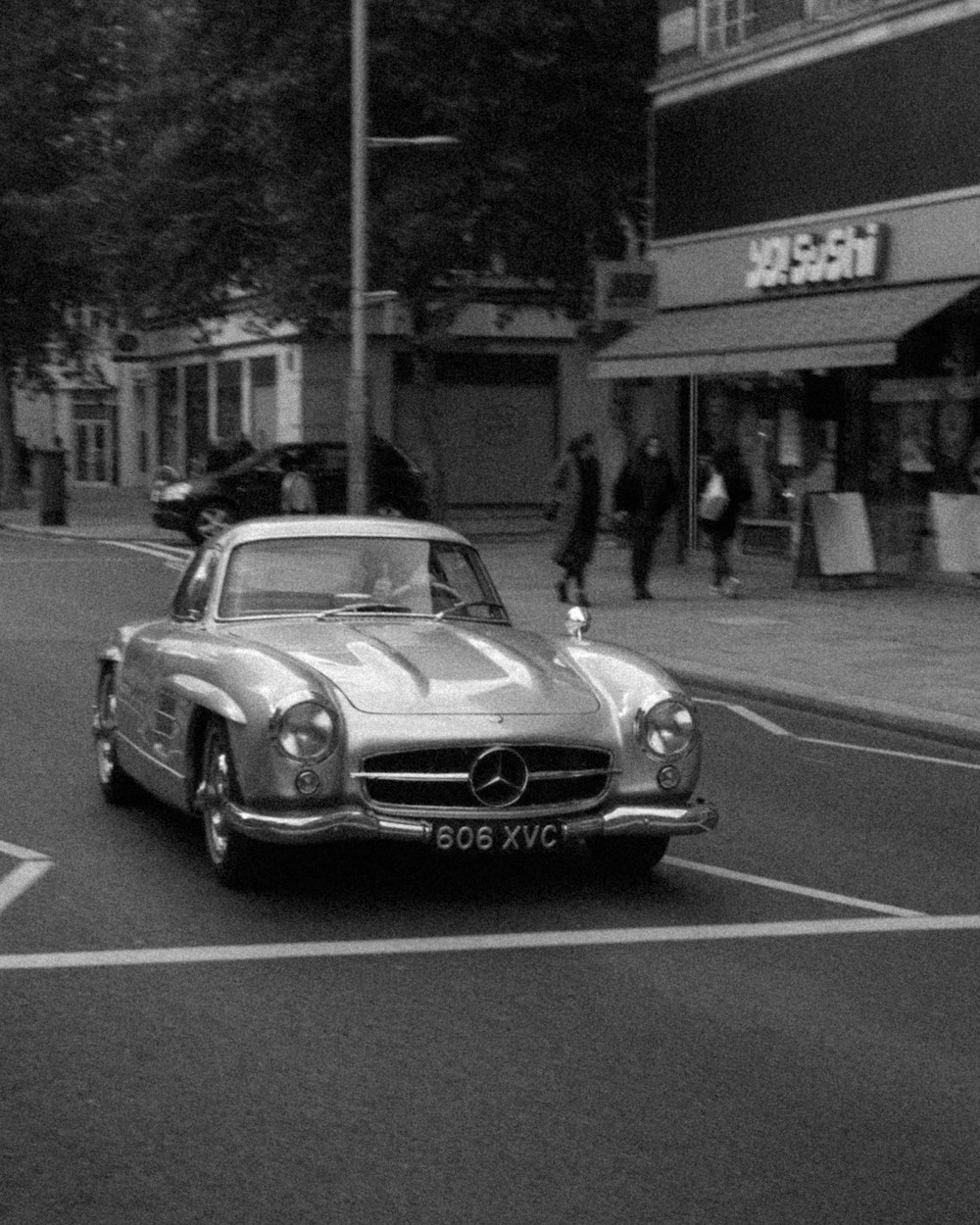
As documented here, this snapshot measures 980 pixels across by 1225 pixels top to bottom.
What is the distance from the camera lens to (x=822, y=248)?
88.0ft

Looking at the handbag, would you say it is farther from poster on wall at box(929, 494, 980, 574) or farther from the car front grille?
the car front grille

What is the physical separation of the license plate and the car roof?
194 centimetres

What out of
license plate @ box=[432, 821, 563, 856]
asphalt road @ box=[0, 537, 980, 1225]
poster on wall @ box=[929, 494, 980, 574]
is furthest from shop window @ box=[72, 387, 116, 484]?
license plate @ box=[432, 821, 563, 856]

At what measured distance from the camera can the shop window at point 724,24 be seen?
94.3ft

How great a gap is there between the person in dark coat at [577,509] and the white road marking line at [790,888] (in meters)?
13.8

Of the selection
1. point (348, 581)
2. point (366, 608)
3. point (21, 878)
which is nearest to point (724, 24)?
point (348, 581)

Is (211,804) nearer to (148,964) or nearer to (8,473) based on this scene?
(148,964)

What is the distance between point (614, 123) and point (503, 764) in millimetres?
27322

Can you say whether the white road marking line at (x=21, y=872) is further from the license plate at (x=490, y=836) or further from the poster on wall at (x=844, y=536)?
the poster on wall at (x=844, y=536)

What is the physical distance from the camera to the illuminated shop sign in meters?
25.8

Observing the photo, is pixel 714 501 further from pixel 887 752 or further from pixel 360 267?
pixel 887 752

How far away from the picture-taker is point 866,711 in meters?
15.0

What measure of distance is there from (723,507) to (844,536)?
1.70 metres

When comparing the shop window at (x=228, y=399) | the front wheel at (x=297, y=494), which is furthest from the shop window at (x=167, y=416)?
the front wheel at (x=297, y=494)
